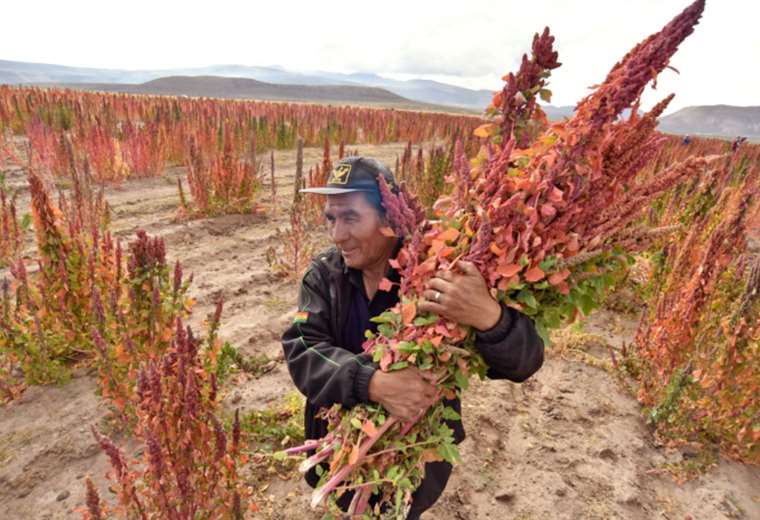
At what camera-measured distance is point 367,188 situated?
160cm

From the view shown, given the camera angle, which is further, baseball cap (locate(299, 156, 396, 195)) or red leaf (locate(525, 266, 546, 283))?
baseball cap (locate(299, 156, 396, 195))

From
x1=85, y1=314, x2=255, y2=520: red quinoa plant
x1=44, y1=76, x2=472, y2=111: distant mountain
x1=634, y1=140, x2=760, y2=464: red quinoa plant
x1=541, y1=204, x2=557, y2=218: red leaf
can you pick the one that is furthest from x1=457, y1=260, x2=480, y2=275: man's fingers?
x1=44, y1=76, x2=472, y2=111: distant mountain

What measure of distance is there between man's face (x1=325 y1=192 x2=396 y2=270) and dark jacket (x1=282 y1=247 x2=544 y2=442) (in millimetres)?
107

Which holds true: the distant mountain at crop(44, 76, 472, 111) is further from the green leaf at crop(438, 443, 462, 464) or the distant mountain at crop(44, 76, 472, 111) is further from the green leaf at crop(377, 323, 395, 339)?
the green leaf at crop(438, 443, 462, 464)

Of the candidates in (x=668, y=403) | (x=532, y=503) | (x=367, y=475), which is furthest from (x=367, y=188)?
(x=668, y=403)

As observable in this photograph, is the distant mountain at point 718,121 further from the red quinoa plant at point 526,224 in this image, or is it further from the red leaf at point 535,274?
the red leaf at point 535,274

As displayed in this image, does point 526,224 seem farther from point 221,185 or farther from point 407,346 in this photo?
point 221,185

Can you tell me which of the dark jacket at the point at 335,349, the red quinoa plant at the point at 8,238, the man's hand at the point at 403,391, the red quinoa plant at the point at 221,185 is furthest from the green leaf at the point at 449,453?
the red quinoa plant at the point at 221,185

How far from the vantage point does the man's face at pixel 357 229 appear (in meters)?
1.60

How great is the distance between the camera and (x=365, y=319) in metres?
1.67

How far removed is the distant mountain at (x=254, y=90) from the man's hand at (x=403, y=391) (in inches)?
3004

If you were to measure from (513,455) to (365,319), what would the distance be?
163cm

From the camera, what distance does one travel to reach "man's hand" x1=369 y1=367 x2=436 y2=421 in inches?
50.6

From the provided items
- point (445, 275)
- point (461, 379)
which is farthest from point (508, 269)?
point (461, 379)
